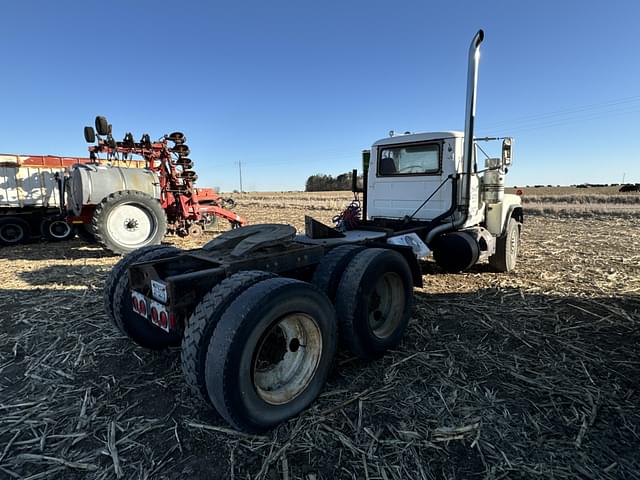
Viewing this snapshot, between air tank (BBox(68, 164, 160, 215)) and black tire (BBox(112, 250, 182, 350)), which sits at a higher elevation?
air tank (BBox(68, 164, 160, 215))

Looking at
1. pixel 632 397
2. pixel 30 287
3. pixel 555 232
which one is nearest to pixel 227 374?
pixel 632 397

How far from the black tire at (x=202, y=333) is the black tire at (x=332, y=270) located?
100cm

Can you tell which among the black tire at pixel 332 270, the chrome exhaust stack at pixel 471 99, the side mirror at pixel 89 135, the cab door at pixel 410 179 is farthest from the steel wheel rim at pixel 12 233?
the chrome exhaust stack at pixel 471 99

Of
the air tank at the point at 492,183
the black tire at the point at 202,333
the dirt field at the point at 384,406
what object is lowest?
the dirt field at the point at 384,406

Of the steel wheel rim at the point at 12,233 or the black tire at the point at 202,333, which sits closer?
the black tire at the point at 202,333

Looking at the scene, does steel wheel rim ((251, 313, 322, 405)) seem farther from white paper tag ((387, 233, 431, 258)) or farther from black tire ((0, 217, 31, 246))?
black tire ((0, 217, 31, 246))

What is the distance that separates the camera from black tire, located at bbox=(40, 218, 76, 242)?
11.0 m

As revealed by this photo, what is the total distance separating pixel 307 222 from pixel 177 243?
7064mm

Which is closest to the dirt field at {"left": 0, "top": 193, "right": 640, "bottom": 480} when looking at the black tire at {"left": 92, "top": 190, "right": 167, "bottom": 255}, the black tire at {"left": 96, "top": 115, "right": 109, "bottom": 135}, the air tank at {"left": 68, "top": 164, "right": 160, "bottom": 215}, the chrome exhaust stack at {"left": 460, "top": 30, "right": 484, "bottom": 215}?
the chrome exhaust stack at {"left": 460, "top": 30, "right": 484, "bottom": 215}

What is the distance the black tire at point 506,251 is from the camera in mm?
6520

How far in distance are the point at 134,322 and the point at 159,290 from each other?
39.3 inches

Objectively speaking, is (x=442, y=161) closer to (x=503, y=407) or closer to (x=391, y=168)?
(x=391, y=168)

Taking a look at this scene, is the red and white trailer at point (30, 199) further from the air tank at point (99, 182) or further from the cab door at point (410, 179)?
the cab door at point (410, 179)

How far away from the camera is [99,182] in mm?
8031
